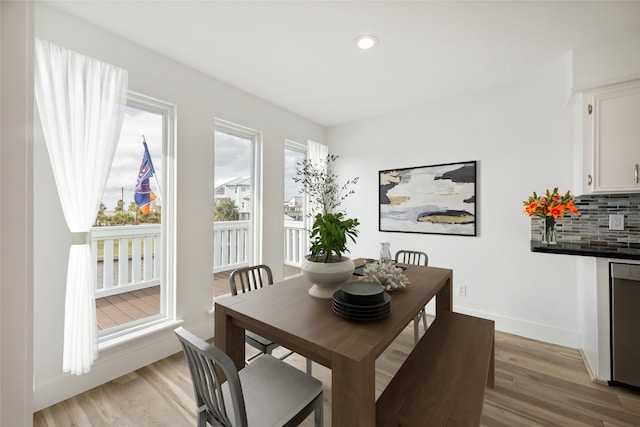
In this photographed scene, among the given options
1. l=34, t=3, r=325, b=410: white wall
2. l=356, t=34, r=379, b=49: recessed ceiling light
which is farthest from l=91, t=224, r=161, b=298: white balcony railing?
l=356, t=34, r=379, b=49: recessed ceiling light

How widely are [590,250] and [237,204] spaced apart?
3315 mm

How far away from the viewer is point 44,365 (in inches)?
71.2

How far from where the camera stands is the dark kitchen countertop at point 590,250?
196 cm

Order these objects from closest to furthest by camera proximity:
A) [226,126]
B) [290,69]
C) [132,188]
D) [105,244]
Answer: [132,188] → [290,69] → [105,244] → [226,126]

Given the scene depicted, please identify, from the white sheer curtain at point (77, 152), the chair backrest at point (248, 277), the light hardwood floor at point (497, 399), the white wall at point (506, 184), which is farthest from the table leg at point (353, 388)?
the white wall at point (506, 184)

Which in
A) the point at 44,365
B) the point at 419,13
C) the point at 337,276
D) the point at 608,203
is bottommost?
the point at 44,365

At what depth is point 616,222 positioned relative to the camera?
2369 mm

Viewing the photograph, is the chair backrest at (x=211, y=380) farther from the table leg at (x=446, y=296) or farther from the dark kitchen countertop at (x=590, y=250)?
the dark kitchen countertop at (x=590, y=250)

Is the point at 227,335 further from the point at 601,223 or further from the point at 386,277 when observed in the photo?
the point at 601,223

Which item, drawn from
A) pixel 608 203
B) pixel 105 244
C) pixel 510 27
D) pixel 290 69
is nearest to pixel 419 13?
pixel 510 27

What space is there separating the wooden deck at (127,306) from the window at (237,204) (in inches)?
13.5

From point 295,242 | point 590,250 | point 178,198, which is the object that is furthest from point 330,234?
point 295,242

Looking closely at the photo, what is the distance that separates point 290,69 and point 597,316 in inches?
129

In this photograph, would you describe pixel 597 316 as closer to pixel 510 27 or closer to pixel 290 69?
pixel 510 27
